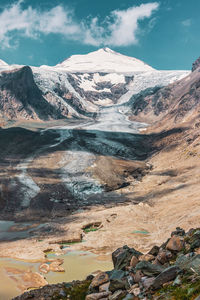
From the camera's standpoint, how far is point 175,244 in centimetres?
1266

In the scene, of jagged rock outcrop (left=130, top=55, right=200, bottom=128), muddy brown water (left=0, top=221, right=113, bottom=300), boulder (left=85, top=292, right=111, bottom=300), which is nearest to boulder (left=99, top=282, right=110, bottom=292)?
boulder (left=85, top=292, right=111, bottom=300)

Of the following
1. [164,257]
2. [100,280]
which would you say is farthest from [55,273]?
[164,257]

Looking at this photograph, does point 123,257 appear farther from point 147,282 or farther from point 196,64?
point 196,64

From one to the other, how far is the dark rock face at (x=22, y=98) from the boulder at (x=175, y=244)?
11217 cm

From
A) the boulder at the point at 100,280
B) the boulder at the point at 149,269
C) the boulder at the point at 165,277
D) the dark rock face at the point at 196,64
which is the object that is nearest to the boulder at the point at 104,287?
the boulder at the point at 100,280

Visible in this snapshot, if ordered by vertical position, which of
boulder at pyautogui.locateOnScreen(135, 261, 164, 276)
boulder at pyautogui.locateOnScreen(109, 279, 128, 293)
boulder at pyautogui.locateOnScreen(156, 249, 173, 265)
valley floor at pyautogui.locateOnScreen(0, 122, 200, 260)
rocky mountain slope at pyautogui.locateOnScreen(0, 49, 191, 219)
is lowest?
boulder at pyautogui.locateOnScreen(109, 279, 128, 293)

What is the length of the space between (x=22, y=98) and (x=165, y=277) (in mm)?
126594

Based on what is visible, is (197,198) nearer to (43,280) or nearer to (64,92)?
(43,280)

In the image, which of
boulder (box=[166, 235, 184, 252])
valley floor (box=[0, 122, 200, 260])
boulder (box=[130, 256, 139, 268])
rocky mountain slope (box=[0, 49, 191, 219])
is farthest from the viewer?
rocky mountain slope (box=[0, 49, 191, 219])

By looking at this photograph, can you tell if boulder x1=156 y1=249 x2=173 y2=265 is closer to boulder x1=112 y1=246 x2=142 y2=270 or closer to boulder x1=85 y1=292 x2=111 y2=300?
boulder x1=112 y1=246 x2=142 y2=270

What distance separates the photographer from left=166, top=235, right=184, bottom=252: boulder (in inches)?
490

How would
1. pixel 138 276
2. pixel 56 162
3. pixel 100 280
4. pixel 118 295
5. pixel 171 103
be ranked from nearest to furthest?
pixel 118 295 < pixel 138 276 < pixel 100 280 < pixel 56 162 < pixel 171 103

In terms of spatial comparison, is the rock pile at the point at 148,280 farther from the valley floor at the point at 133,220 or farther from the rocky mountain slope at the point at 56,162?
the rocky mountain slope at the point at 56,162

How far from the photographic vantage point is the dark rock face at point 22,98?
12012cm
